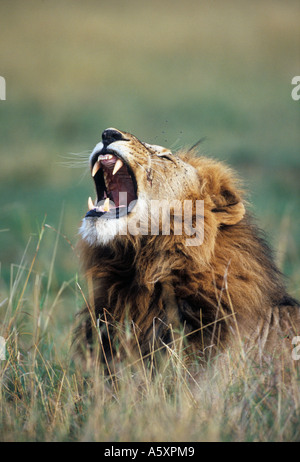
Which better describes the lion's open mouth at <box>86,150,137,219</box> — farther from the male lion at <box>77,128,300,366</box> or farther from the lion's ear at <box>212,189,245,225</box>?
the lion's ear at <box>212,189,245,225</box>

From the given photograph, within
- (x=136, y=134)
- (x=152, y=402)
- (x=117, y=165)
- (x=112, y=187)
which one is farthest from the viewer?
(x=136, y=134)

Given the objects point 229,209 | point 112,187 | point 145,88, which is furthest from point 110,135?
point 145,88

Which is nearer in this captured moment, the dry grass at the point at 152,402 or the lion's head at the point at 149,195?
the dry grass at the point at 152,402

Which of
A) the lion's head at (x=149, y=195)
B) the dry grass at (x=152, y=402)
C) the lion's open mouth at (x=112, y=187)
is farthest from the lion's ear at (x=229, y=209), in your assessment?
the dry grass at (x=152, y=402)

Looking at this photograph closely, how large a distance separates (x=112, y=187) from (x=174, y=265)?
30.6 inches

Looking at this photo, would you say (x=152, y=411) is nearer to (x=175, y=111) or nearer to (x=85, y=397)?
(x=85, y=397)

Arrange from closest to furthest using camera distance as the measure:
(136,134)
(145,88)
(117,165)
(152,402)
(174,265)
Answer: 1. (152,402)
2. (174,265)
3. (117,165)
4. (136,134)
5. (145,88)

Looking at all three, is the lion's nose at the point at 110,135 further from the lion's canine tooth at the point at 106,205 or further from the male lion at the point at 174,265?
the lion's canine tooth at the point at 106,205

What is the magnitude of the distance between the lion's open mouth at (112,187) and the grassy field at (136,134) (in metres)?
0.19

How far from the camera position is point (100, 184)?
458cm

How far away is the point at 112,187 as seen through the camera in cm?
465

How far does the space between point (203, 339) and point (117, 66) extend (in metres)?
14.0

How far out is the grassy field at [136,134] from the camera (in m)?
3.54

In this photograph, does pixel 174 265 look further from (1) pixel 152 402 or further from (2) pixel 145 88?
(2) pixel 145 88
